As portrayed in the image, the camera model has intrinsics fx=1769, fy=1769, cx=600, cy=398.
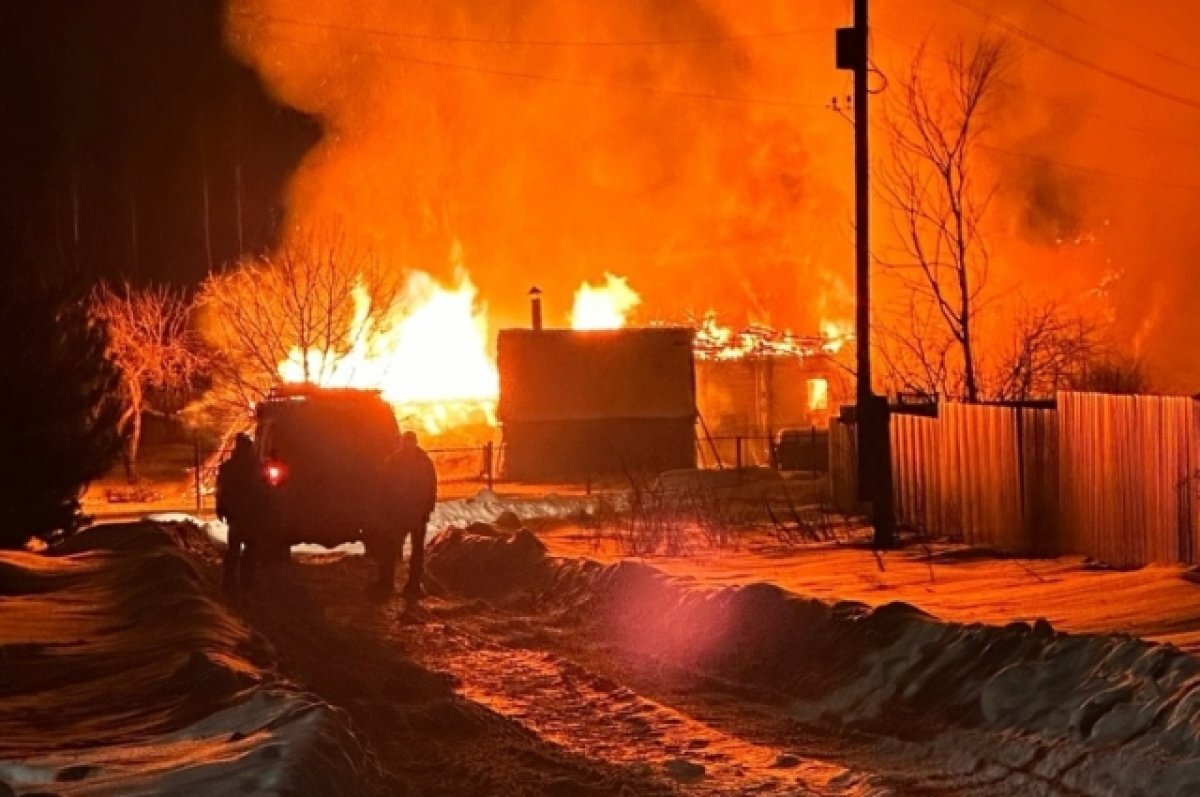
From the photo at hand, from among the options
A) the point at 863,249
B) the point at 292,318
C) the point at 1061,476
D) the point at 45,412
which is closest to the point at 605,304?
the point at 292,318

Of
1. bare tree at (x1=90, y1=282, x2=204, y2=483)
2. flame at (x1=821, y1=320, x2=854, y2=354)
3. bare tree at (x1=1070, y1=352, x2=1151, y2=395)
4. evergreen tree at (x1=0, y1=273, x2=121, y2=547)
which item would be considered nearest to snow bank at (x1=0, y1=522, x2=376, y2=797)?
evergreen tree at (x1=0, y1=273, x2=121, y2=547)

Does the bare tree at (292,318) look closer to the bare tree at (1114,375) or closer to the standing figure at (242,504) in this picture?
the bare tree at (1114,375)

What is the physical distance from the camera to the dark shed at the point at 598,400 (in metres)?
48.6

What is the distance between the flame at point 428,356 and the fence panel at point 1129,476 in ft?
95.0

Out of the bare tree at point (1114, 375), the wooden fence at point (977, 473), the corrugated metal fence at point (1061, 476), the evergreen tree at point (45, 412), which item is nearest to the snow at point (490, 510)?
the evergreen tree at point (45, 412)

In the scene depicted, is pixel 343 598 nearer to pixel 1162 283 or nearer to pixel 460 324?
pixel 460 324

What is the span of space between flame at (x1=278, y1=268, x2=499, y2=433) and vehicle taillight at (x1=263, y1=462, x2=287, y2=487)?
86.5 ft

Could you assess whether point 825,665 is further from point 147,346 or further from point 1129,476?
point 147,346

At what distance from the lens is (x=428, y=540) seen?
27.5 metres

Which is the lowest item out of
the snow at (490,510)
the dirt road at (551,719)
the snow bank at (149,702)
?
the dirt road at (551,719)

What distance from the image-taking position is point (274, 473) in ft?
63.6

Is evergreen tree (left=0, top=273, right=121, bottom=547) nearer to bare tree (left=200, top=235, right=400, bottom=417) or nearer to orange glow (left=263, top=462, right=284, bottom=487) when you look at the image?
orange glow (left=263, top=462, right=284, bottom=487)

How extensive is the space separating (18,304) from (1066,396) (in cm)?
1435

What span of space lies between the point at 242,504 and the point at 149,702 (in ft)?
26.3
